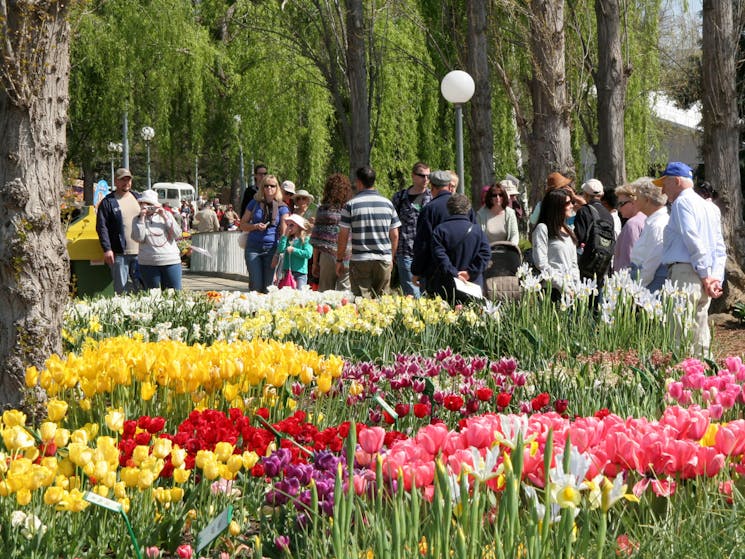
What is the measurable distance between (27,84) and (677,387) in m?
3.36

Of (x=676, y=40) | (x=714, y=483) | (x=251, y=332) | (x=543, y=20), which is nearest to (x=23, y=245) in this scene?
(x=251, y=332)

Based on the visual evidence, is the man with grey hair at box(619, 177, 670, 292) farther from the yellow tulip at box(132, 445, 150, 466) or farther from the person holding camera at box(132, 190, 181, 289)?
the yellow tulip at box(132, 445, 150, 466)

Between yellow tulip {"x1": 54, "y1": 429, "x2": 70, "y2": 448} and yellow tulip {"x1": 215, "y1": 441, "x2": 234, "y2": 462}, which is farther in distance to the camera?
yellow tulip {"x1": 54, "y1": 429, "x2": 70, "y2": 448}

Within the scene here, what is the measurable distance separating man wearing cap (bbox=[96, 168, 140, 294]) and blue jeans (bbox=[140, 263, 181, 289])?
0.50 m

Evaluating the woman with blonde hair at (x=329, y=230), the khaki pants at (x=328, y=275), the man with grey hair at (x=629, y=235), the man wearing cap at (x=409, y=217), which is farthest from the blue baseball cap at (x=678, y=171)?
the khaki pants at (x=328, y=275)

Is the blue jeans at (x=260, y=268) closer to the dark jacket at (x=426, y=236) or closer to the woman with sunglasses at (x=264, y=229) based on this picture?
the woman with sunglasses at (x=264, y=229)

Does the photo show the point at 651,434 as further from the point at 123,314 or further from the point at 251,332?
the point at 123,314

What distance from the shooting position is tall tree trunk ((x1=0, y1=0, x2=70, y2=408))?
523 centimetres

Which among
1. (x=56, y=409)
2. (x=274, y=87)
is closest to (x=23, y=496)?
(x=56, y=409)

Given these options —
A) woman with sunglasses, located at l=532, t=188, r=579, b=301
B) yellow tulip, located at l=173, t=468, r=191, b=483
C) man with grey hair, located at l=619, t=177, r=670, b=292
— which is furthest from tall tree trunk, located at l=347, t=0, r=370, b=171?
yellow tulip, located at l=173, t=468, r=191, b=483

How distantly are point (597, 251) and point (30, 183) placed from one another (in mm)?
5329

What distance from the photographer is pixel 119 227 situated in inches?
436

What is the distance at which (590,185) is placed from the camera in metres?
10.4

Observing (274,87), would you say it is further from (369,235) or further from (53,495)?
(53,495)
